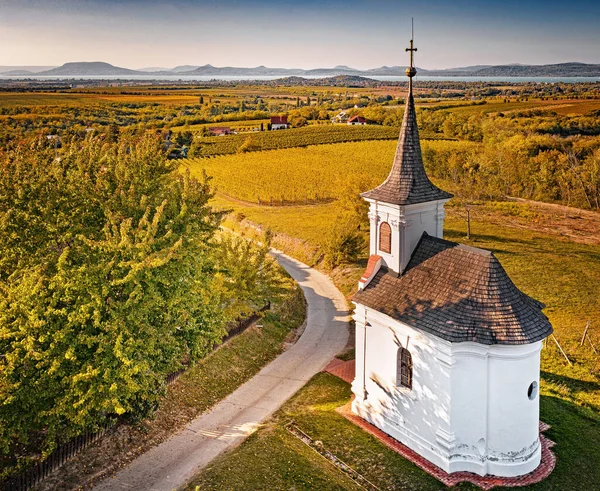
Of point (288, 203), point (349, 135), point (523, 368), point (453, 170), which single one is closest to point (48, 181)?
point (523, 368)

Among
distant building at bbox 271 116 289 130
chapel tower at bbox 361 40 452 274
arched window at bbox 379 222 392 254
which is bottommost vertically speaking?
arched window at bbox 379 222 392 254

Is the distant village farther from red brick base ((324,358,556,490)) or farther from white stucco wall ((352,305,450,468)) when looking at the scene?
red brick base ((324,358,556,490))

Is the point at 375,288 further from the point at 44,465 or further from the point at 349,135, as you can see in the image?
the point at 349,135

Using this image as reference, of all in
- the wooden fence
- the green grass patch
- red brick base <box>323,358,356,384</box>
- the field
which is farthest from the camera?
the green grass patch

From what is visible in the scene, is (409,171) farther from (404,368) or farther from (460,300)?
(404,368)

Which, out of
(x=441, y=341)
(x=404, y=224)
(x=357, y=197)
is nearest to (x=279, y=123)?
(x=357, y=197)

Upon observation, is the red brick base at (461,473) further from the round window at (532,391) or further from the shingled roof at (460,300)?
the shingled roof at (460,300)

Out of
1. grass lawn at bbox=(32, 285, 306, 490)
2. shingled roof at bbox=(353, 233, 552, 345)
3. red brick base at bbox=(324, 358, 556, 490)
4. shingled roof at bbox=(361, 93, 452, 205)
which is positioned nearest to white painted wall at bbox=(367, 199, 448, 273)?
shingled roof at bbox=(361, 93, 452, 205)
